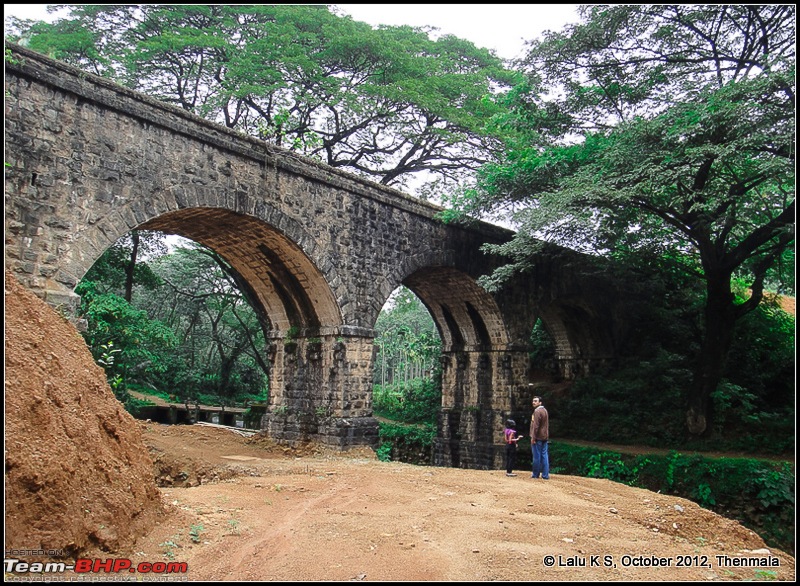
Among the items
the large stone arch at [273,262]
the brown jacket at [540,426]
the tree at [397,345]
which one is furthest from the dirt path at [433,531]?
the tree at [397,345]

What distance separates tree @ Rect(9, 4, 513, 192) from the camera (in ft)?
47.2

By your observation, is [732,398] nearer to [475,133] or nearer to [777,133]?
[777,133]

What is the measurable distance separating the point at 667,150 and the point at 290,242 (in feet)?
20.9

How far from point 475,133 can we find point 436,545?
14.2 m

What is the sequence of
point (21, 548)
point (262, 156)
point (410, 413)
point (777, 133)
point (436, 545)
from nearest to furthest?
point (21, 548), point (436, 545), point (777, 133), point (262, 156), point (410, 413)

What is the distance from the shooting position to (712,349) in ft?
39.3

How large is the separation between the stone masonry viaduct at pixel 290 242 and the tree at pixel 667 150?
94.2 inches

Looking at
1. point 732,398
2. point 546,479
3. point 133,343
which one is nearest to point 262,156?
point 133,343

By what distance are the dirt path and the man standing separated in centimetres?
30

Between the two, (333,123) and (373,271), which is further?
(333,123)

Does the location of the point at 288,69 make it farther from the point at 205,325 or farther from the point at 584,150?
the point at 205,325

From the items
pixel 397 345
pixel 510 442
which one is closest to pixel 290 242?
pixel 510 442

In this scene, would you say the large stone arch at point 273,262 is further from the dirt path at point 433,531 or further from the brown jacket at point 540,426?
the brown jacket at point 540,426

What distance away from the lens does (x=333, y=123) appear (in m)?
16.2
